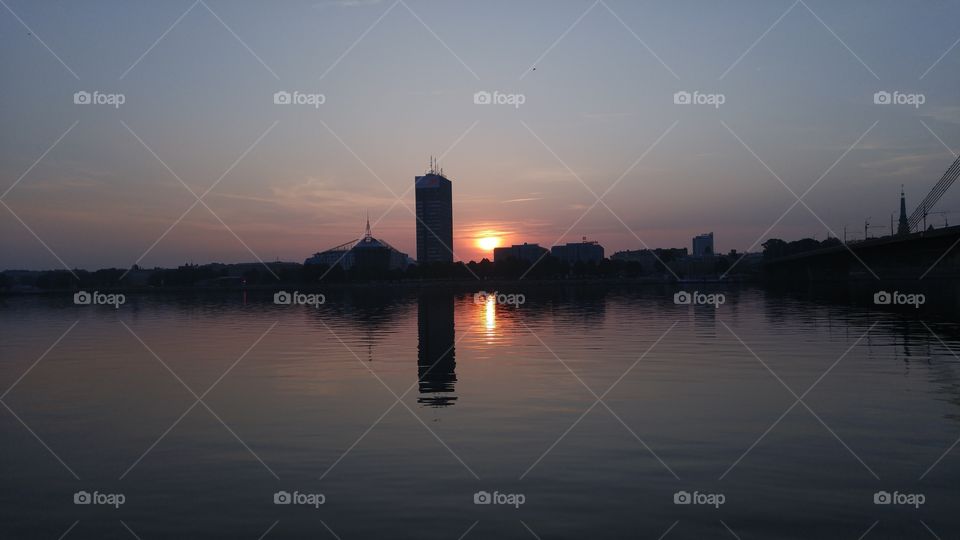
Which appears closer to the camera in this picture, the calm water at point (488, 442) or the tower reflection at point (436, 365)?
the calm water at point (488, 442)

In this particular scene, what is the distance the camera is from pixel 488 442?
20125mm

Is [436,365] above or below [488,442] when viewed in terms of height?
above

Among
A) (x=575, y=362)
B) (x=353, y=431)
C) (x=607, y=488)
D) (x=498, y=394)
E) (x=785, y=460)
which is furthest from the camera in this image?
(x=575, y=362)

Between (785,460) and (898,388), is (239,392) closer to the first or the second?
(785,460)

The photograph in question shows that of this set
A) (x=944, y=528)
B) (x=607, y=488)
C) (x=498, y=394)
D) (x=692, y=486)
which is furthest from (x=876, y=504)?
(x=498, y=394)

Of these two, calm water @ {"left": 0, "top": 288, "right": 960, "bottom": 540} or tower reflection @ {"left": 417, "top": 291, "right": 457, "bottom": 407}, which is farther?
tower reflection @ {"left": 417, "top": 291, "right": 457, "bottom": 407}

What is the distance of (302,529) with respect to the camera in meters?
13.9

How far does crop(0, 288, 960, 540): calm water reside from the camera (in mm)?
14266

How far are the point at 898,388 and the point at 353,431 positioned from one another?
1830cm

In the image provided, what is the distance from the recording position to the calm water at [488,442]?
46.8 feet

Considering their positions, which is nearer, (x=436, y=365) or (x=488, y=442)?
(x=488, y=442)

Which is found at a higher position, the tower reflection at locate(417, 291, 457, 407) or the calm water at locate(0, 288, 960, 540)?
the tower reflection at locate(417, 291, 457, 407)

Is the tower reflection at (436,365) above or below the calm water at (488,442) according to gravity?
above

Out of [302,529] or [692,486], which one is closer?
[302,529]
